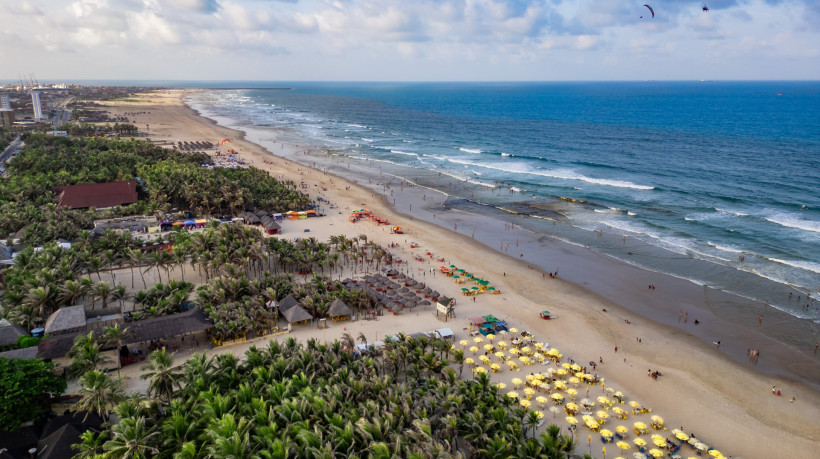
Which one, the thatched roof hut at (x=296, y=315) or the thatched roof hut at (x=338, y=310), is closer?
the thatched roof hut at (x=296, y=315)

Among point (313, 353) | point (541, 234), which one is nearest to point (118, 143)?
point (541, 234)

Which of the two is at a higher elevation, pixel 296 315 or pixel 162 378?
pixel 162 378

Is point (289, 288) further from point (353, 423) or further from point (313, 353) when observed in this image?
point (353, 423)

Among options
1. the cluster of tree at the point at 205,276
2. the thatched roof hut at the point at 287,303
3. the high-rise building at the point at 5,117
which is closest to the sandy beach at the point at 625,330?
the thatched roof hut at the point at 287,303

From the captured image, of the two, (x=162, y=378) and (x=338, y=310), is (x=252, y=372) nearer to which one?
(x=162, y=378)

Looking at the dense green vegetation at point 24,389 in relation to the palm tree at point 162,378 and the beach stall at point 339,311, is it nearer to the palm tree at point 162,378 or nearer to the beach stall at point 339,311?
the palm tree at point 162,378

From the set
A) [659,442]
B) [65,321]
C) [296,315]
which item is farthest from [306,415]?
[65,321]
